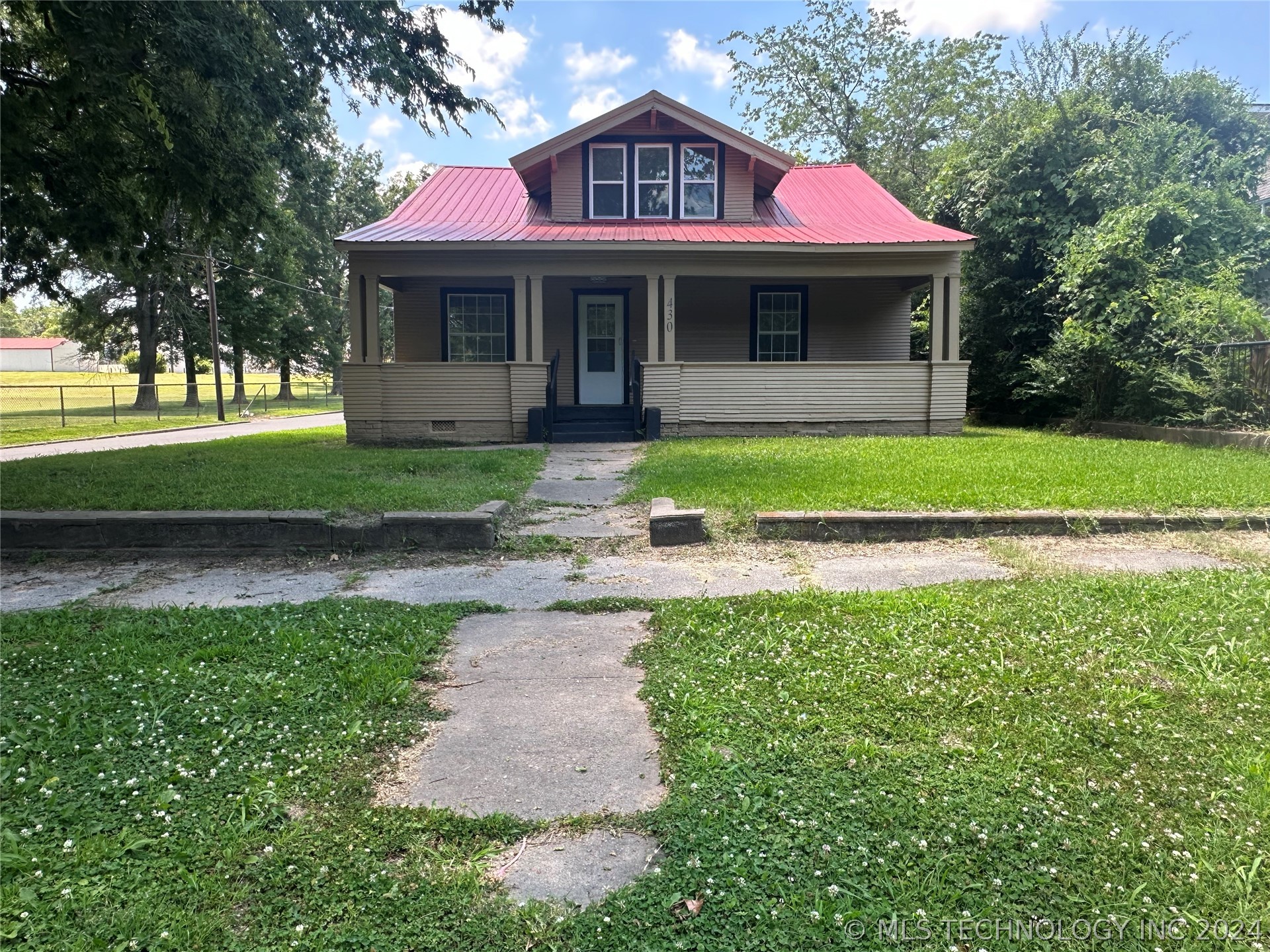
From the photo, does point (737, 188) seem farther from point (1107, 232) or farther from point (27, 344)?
point (27, 344)

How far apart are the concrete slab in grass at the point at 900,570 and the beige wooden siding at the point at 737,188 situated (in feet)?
37.8

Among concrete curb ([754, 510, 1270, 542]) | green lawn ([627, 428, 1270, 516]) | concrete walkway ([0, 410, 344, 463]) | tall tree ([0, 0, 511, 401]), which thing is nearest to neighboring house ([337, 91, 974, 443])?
green lawn ([627, 428, 1270, 516])

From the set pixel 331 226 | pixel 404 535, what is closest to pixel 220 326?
pixel 331 226

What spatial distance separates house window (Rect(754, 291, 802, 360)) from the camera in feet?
54.4

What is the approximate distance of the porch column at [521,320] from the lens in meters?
14.0

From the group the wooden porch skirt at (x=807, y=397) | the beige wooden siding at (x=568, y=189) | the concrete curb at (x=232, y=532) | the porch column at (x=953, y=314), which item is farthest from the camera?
the beige wooden siding at (x=568, y=189)

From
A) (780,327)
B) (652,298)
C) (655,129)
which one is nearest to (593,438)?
(652,298)

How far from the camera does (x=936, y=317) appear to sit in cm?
1455

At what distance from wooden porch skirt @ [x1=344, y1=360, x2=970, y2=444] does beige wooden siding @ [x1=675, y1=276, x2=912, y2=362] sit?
7.79 ft

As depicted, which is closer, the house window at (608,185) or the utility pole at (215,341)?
the house window at (608,185)

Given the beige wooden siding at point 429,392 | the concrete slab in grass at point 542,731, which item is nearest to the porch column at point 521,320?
the beige wooden siding at point 429,392

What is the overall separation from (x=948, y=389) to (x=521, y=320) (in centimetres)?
770

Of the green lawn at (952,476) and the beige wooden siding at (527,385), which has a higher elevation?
the beige wooden siding at (527,385)

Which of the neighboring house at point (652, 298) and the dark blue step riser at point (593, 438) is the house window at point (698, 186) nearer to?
the neighboring house at point (652, 298)
